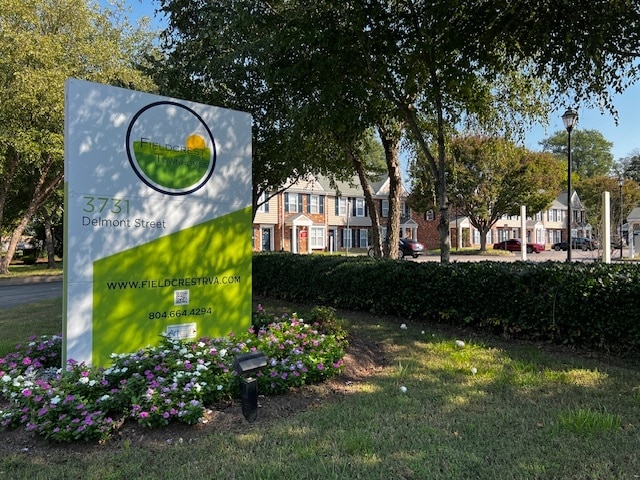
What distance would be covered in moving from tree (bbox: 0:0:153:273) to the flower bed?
14.3 m

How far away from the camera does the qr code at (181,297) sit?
5383 mm

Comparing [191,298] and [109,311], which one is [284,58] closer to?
[191,298]

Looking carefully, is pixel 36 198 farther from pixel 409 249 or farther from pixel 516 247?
pixel 516 247

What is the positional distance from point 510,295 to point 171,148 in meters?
4.88

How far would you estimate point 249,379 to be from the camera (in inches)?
149

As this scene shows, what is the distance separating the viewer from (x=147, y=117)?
5.23 meters

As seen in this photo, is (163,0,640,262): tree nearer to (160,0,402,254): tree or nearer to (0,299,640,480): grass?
(160,0,402,254): tree

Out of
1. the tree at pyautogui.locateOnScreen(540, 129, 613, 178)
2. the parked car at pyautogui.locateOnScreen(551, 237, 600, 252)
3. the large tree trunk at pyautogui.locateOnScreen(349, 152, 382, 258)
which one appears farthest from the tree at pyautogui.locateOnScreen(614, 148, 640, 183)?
the large tree trunk at pyautogui.locateOnScreen(349, 152, 382, 258)

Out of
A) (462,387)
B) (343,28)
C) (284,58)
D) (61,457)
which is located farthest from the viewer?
(284,58)

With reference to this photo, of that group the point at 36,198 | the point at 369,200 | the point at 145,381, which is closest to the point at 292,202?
the point at 36,198

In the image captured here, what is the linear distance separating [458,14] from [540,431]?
6.46 metres

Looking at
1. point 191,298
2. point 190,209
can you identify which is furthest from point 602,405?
point 190,209

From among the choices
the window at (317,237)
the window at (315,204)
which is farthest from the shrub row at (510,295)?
the window at (315,204)

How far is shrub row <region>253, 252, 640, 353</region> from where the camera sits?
18.6 ft
